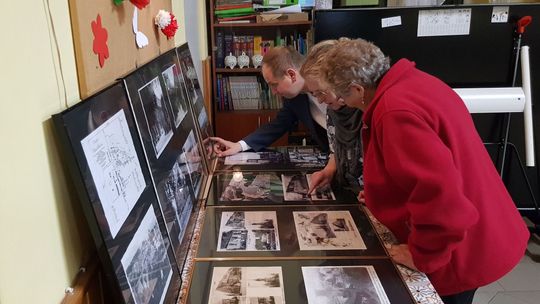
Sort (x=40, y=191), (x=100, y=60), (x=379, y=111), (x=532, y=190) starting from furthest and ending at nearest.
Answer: (x=532, y=190) → (x=379, y=111) → (x=100, y=60) → (x=40, y=191)

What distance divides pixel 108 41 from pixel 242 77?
9.15 ft

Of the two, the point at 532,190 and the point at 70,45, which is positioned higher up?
the point at 70,45

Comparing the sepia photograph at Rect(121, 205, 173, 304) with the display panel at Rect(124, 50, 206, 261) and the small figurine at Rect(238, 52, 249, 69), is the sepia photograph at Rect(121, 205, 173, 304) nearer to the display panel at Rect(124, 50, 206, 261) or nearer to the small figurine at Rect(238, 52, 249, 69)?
the display panel at Rect(124, 50, 206, 261)

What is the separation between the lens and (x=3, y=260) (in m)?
0.59

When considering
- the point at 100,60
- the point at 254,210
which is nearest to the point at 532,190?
the point at 254,210

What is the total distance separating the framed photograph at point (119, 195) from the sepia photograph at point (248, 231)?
256 millimetres

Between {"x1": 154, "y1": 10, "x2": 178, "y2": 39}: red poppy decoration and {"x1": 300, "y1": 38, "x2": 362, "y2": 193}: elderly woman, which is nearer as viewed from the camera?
{"x1": 154, "y1": 10, "x2": 178, "y2": 39}: red poppy decoration

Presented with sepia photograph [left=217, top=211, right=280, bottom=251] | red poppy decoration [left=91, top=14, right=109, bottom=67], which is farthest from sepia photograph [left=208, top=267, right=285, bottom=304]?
red poppy decoration [left=91, top=14, right=109, bottom=67]

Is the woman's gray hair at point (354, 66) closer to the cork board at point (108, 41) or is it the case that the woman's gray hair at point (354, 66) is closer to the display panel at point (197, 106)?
the cork board at point (108, 41)

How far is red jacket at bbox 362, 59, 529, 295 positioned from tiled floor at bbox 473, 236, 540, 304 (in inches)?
53.4

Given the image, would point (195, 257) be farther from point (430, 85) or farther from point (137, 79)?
point (430, 85)

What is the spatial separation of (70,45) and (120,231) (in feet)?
1.14

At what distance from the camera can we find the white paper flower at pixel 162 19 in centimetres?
159

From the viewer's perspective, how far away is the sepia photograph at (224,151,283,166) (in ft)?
6.60
